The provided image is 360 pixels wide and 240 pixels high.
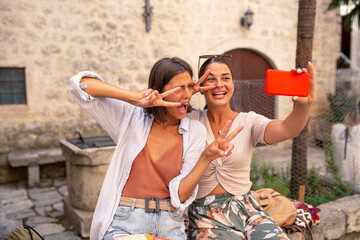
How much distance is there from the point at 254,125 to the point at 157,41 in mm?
4547

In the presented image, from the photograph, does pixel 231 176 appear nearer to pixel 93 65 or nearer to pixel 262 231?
pixel 262 231

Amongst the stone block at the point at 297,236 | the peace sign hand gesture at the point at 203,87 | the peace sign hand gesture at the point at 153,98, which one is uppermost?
the peace sign hand gesture at the point at 203,87

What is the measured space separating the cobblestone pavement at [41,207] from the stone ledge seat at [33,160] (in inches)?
7.1

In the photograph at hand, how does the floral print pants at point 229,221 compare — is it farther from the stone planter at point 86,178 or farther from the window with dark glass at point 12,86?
the window with dark glass at point 12,86

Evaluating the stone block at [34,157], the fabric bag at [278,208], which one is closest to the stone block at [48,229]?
the stone block at [34,157]

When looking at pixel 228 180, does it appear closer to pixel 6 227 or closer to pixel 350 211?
pixel 6 227

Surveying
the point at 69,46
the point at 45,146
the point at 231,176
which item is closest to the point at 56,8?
the point at 69,46

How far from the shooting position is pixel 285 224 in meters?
2.35

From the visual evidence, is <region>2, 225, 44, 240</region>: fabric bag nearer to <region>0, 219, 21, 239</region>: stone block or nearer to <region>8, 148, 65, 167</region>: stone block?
<region>0, 219, 21, 239</region>: stone block

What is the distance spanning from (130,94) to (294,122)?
923mm

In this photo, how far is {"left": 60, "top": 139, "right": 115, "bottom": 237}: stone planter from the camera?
3.47 meters

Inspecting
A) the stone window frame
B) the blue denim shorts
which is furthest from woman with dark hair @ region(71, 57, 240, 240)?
the stone window frame

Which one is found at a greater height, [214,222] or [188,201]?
[188,201]

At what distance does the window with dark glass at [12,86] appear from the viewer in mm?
5434
